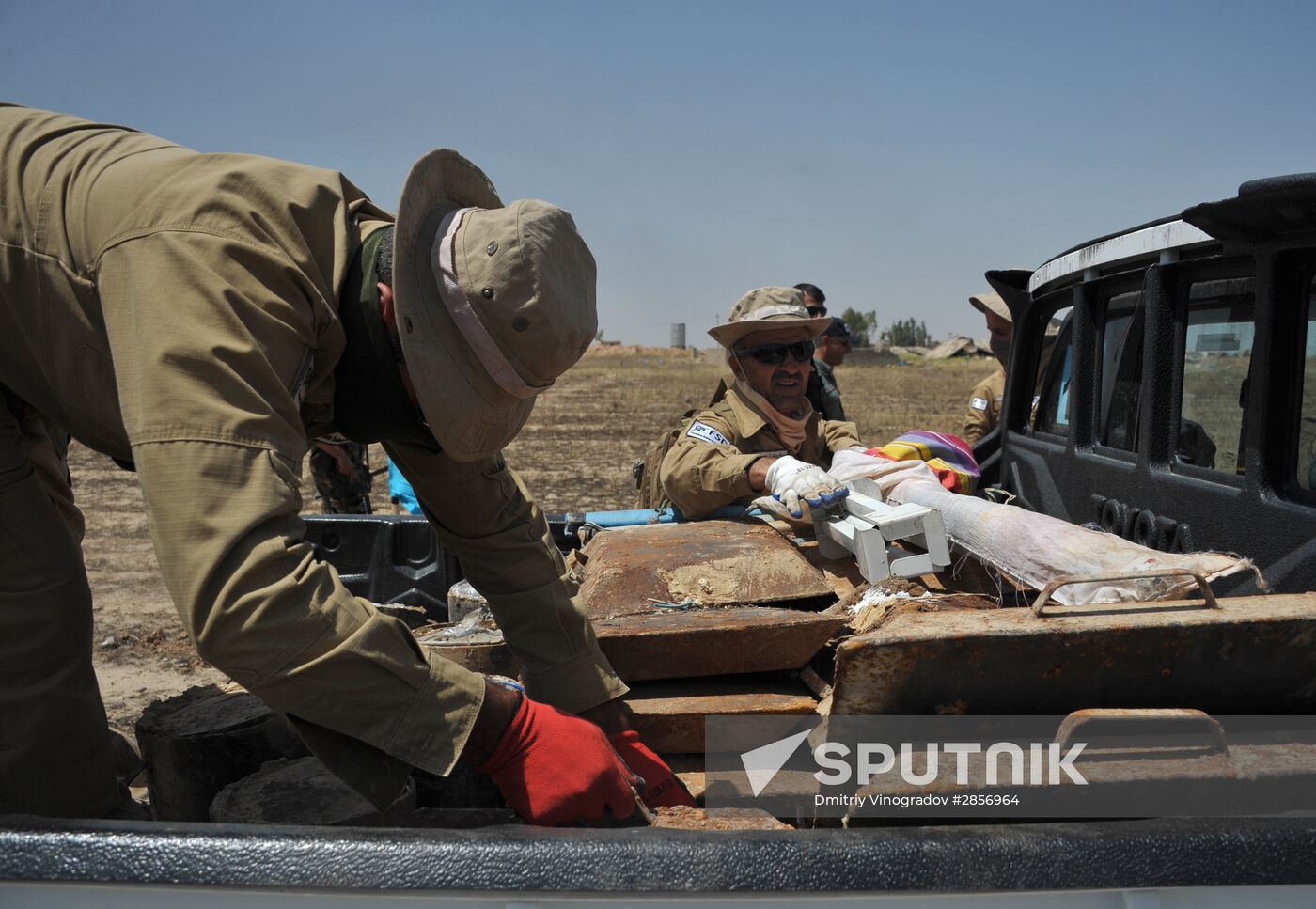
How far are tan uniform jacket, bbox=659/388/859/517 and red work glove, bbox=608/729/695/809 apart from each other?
180 cm

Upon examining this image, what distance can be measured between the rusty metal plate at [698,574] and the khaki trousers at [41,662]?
1.00 metres

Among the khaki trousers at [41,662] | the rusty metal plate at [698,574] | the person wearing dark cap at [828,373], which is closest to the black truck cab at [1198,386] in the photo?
the rusty metal plate at [698,574]

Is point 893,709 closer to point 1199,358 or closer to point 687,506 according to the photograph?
point 1199,358

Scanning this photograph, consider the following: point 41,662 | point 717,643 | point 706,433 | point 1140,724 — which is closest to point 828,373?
point 706,433

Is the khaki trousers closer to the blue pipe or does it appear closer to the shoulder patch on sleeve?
the blue pipe

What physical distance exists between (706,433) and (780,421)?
1.32 feet

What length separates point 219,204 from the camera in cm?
144

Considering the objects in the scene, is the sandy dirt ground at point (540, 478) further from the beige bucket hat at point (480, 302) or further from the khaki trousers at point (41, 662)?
the beige bucket hat at point (480, 302)

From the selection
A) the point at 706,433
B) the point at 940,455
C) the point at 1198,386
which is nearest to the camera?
the point at 1198,386

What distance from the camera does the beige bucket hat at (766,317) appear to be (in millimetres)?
4047

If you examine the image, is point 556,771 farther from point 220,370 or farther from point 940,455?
point 940,455

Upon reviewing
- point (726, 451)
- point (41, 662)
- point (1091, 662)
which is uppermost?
point (726, 451)

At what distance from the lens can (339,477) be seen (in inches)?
269

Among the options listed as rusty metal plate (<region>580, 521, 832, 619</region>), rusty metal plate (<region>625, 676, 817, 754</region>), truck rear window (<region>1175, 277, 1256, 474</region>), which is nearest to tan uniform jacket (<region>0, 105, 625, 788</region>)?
rusty metal plate (<region>625, 676, 817, 754</region>)
